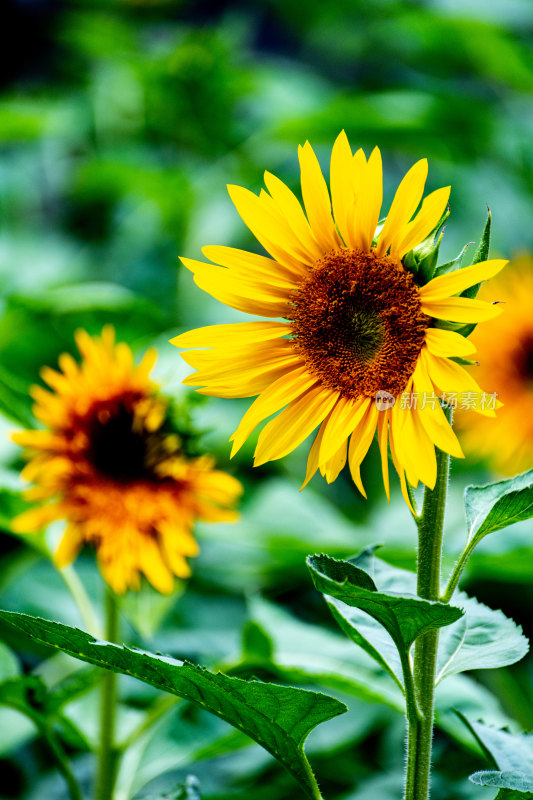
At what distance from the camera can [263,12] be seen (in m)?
1.67

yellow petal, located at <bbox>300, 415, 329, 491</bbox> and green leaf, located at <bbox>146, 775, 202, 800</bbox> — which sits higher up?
yellow petal, located at <bbox>300, 415, 329, 491</bbox>

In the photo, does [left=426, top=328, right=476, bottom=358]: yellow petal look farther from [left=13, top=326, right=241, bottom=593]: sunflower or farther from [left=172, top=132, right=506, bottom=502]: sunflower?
[left=13, top=326, right=241, bottom=593]: sunflower

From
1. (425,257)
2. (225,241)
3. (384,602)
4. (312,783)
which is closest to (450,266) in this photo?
(425,257)

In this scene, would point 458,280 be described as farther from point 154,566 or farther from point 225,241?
point 225,241

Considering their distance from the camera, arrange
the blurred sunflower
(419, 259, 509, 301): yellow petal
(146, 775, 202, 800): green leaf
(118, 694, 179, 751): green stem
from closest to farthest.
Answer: (419, 259, 509, 301): yellow petal < (146, 775, 202, 800): green leaf < (118, 694, 179, 751): green stem < the blurred sunflower

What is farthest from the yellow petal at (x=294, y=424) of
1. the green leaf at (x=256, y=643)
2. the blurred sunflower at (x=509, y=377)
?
the blurred sunflower at (x=509, y=377)

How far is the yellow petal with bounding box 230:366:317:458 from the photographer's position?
286mm

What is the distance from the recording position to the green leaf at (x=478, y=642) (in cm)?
32

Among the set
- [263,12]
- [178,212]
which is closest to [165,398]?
A: [178,212]

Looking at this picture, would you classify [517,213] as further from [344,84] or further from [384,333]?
[384,333]

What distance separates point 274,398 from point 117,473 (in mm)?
281

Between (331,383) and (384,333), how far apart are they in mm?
28

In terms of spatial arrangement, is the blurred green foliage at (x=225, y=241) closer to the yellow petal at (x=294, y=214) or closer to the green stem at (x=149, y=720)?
the green stem at (x=149, y=720)

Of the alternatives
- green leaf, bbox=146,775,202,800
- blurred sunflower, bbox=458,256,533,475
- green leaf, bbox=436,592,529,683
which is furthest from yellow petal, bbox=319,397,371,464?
blurred sunflower, bbox=458,256,533,475
